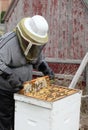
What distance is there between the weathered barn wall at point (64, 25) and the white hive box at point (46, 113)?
2771 millimetres

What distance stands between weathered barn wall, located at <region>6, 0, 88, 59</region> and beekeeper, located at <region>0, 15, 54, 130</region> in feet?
8.00

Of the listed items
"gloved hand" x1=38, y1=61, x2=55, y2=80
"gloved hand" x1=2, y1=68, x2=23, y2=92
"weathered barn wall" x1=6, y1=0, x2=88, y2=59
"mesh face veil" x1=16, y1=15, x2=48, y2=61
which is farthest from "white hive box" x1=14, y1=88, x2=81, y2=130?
"weathered barn wall" x1=6, y1=0, x2=88, y2=59

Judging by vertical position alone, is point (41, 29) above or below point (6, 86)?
above

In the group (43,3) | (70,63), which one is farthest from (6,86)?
(43,3)

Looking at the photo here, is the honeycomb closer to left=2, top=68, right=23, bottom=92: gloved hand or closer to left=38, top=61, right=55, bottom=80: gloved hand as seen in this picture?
left=2, top=68, right=23, bottom=92: gloved hand

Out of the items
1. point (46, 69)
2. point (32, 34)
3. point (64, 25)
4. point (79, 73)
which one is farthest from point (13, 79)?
point (64, 25)

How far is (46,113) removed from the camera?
161 inches

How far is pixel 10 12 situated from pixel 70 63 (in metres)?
1.82

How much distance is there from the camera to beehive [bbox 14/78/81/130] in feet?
13.4

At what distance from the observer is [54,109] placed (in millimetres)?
4035

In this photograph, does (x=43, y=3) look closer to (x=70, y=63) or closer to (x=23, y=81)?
(x=70, y=63)

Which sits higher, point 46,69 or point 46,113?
point 46,69

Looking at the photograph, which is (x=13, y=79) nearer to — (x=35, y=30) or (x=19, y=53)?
(x=19, y=53)

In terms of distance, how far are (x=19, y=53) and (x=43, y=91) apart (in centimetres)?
56
